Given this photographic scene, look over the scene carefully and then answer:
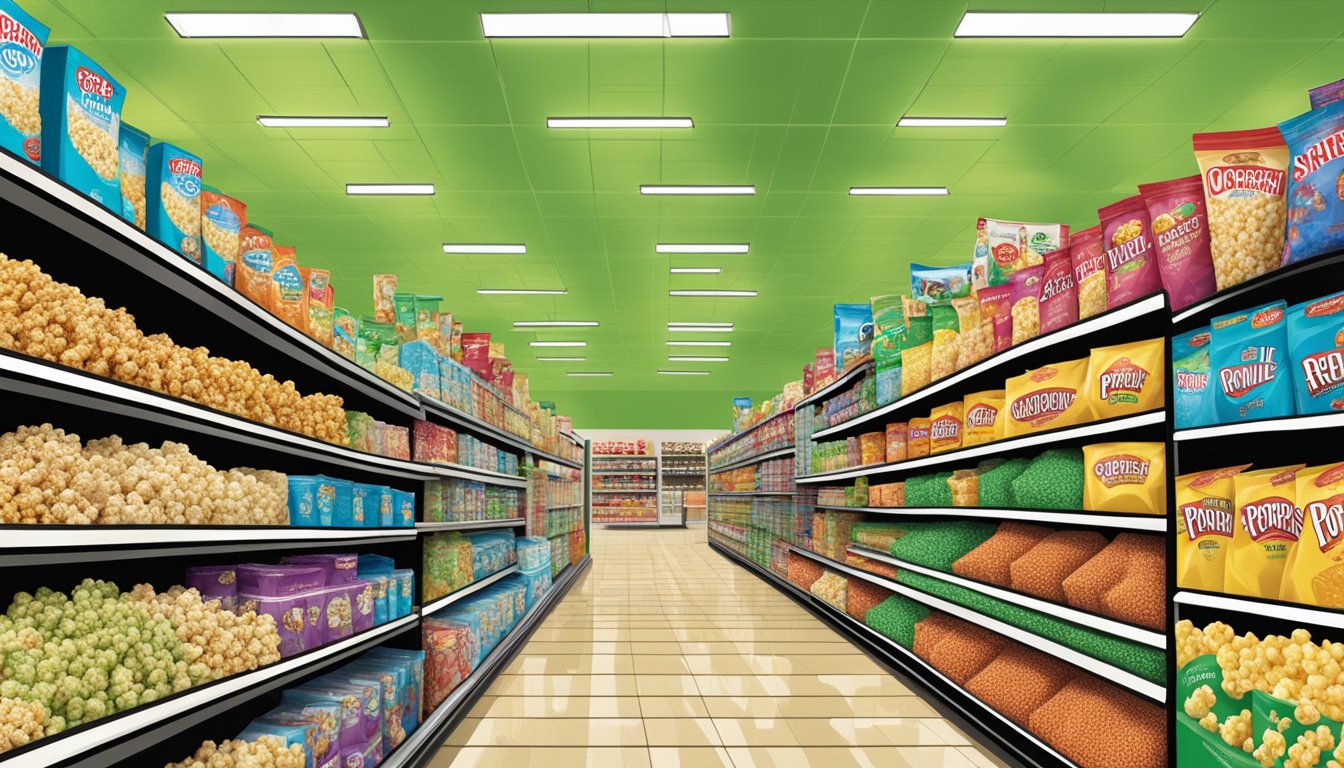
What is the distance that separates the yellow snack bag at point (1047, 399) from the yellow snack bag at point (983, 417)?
20cm

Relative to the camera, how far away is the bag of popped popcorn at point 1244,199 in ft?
6.59

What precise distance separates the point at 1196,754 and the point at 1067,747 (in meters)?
0.68

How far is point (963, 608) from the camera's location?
3.54 m

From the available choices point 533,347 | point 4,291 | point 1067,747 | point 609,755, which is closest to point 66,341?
point 4,291

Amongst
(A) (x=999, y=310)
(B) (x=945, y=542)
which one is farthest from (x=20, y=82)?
(B) (x=945, y=542)

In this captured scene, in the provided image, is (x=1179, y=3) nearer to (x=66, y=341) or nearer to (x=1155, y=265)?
(x=1155, y=265)

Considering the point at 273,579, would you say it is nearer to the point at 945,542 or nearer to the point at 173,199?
the point at 173,199

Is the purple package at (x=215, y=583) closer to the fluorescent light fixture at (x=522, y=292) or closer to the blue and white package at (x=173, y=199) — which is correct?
the blue and white package at (x=173, y=199)

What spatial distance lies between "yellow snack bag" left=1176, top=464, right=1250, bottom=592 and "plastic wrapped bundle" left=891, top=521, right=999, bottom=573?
161 cm

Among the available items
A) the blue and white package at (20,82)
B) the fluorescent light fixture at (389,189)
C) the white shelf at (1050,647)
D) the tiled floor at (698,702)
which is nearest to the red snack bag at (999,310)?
the white shelf at (1050,647)

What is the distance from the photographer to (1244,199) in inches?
80.7

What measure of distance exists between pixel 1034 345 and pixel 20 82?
3.07 meters

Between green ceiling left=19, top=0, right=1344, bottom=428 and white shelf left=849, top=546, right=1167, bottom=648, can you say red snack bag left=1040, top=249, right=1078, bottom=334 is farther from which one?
green ceiling left=19, top=0, right=1344, bottom=428

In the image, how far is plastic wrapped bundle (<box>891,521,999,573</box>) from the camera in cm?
379
